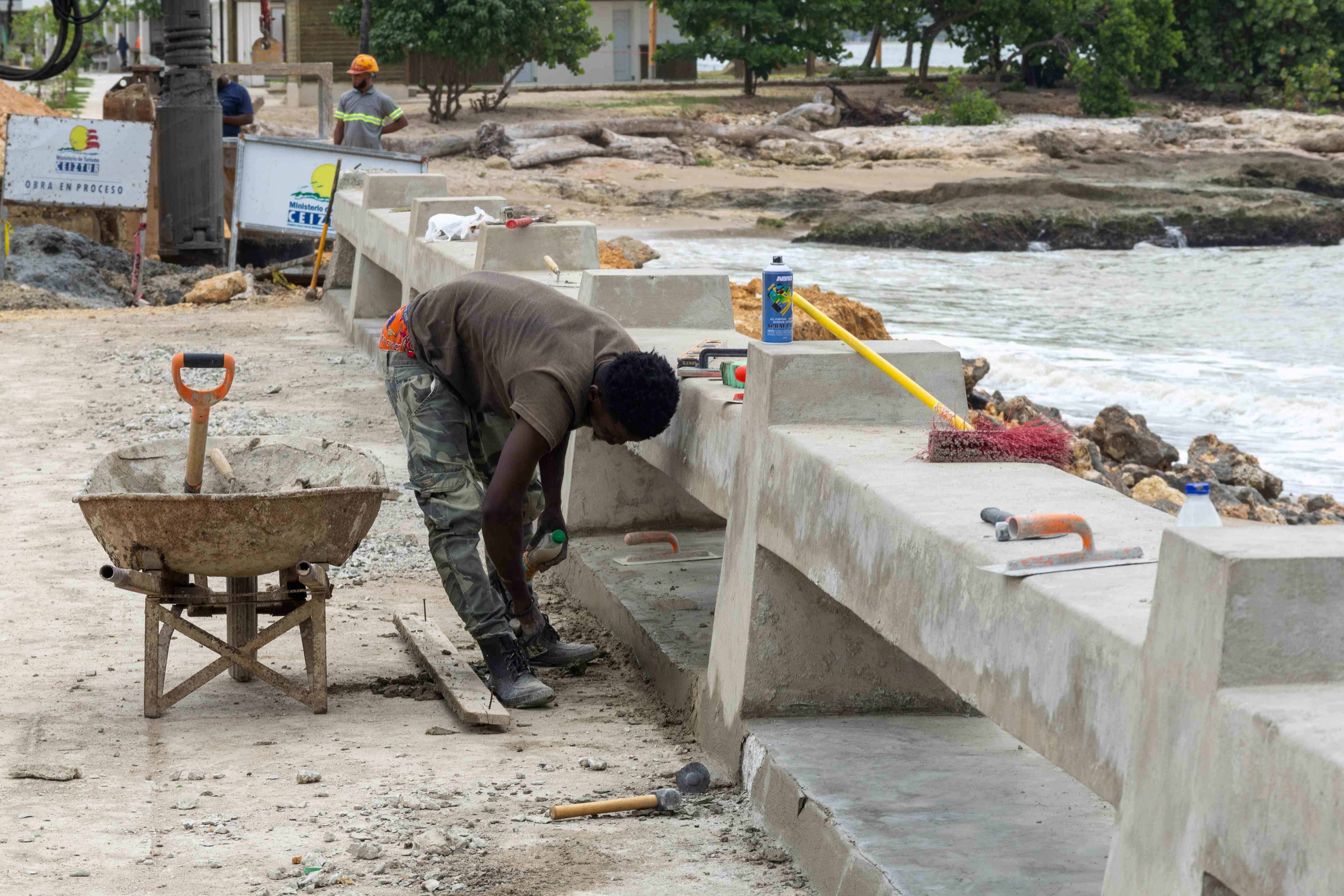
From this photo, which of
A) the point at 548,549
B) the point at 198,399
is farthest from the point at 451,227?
the point at 198,399

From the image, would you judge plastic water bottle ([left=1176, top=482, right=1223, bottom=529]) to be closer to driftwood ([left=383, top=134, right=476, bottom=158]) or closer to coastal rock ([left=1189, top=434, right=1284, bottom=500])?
coastal rock ([left=1189, top=434, right=1284, bottom=500])

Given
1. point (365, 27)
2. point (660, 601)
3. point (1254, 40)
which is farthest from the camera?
point (1254, 40)

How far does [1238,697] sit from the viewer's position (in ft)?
→ 7.53

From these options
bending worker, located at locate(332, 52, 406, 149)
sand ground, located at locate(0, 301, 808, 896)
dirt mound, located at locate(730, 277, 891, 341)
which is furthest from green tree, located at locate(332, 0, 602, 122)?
sand ground, located at locate(0, 301, 808, 896)

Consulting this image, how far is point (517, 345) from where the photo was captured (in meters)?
Result: 4.74

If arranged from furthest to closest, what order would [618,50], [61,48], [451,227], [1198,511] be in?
[618,50] → [61,48] → [451,227] → [1198,511]

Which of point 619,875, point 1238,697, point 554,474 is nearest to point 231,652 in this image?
point 554,474

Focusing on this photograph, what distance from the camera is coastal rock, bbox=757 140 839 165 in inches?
1405

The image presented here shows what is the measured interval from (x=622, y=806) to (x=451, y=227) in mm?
6012

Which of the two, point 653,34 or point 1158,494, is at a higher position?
point 653,34

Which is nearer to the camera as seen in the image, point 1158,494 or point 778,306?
point 778,306

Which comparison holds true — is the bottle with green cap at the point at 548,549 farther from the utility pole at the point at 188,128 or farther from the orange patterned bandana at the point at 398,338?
the utility pole at the point at 188,128

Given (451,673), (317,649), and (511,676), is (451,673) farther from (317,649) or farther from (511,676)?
(317,649)

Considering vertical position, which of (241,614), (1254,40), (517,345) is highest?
(1254,40)
